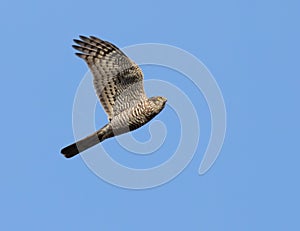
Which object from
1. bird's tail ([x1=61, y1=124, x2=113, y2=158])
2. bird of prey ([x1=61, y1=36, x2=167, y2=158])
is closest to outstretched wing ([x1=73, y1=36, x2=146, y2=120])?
bird of prey ([x1=61, y1=36, x2=167, y2=158])

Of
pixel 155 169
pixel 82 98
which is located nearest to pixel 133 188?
pixel 155 169

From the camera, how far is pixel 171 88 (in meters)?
22.8

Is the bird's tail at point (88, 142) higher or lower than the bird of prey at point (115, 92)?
lower

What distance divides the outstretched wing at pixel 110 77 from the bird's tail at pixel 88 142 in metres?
0.43

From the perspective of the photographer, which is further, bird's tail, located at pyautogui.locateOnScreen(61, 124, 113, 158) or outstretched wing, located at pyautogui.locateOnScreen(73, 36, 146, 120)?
outstretched wing, located at pyautogui.locateOnScreen(73, 36, 146, 120)

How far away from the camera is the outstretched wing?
22.2 metres

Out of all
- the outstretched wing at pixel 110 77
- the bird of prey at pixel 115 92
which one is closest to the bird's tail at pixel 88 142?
the bird of prey at pixel 115 92

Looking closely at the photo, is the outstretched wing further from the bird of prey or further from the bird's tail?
the bird's tail

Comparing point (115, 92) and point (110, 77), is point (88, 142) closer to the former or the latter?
point (115, 92)

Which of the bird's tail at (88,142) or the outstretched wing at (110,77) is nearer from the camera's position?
the bird's tail at (88,142)

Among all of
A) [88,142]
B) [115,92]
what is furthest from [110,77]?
[88,142]

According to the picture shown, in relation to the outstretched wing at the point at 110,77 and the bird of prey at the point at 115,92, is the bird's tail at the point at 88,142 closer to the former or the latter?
the bird of prey at the point at 115,92

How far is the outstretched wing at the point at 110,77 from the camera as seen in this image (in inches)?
875

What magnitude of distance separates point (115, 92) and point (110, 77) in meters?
0.34
